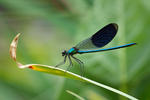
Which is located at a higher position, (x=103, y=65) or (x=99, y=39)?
(x=99, y=39)

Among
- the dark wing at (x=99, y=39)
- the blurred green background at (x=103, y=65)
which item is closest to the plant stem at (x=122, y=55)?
the blurred green background at (x=103, y=65)

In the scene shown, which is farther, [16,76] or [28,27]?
[28,27]

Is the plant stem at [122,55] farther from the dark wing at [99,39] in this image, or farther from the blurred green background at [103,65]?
the dark wing at [99,39]

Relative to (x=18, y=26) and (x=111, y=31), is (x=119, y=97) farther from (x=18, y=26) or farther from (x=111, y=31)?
(x=18, y=26)

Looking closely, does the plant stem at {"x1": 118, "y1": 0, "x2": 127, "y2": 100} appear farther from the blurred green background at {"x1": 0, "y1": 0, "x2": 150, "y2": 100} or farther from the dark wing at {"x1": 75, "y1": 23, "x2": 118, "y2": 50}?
the dark wing at {"x1": 75, "y1": 23, "x2": 118, "y2": 50}

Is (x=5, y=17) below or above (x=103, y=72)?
above

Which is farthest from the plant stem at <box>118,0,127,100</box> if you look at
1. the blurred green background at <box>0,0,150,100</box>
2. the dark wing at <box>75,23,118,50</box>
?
the dark wing at <box>75,23,118,50</box>

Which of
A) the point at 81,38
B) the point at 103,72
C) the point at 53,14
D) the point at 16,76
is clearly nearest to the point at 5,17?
the point at 53,14

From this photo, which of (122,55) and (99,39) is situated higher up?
(99,39)
